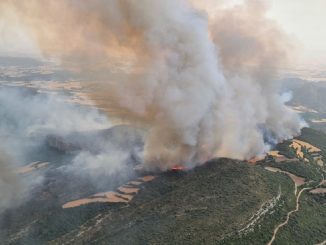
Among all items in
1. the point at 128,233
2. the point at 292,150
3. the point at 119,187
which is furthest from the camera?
the point at 292,150

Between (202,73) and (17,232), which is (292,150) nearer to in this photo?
(202,73)

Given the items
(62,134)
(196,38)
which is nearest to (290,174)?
(196,38)

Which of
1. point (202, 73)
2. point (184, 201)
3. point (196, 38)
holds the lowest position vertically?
point (184, 201)

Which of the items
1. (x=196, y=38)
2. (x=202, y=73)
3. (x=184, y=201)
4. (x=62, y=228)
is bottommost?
(x=62, y=228)

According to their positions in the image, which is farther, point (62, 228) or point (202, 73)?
point (202, 73)

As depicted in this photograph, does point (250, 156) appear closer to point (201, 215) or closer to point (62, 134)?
point (201, 215)

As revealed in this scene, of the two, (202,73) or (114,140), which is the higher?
(202,73)

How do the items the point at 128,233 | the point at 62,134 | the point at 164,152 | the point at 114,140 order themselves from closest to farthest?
the point at 128,233
the point at 164,152
the point at 114,140
the point at 62,134

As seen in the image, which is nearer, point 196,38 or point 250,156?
point 196,38

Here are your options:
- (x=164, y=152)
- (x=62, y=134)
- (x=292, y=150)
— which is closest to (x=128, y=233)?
(x=164, y=152)
